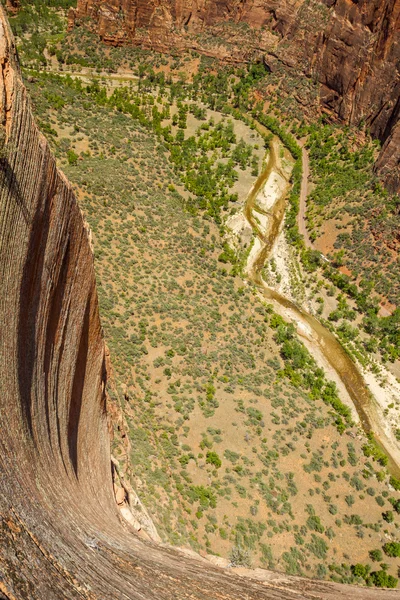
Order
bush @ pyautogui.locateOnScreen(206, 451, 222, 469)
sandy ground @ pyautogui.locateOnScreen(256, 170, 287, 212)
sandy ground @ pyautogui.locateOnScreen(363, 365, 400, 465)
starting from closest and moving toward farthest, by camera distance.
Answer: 1. bush @ pyautogui.locateOnScreen(206, 451, 222, 469)
2. sandy ground @ pyautogui.locateOnScreen(363, 365, 400, 465)
3. sandy ground @ pyautogui.locateOnScreen(256, 170, 287, 212)

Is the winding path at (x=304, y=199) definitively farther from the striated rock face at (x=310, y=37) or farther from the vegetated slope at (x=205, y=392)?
the vegetated slope at (x=205, y=392)

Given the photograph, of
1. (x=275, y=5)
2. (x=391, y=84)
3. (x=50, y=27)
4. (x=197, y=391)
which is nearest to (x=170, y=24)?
(x=275, y=5)

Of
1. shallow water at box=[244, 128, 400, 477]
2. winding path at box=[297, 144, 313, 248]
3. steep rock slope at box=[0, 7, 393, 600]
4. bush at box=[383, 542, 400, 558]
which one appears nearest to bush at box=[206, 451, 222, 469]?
bush at box=[383, 542, 400, 558]

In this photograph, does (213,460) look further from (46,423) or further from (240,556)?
(46,423)

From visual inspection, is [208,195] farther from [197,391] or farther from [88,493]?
[88,493]

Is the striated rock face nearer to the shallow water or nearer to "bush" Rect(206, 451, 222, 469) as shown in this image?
the shallow water

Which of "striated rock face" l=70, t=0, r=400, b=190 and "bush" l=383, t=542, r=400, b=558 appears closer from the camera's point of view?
"bush" l=383, t=542, r=400, b=558

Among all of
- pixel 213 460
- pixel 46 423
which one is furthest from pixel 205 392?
pixel 46 423
